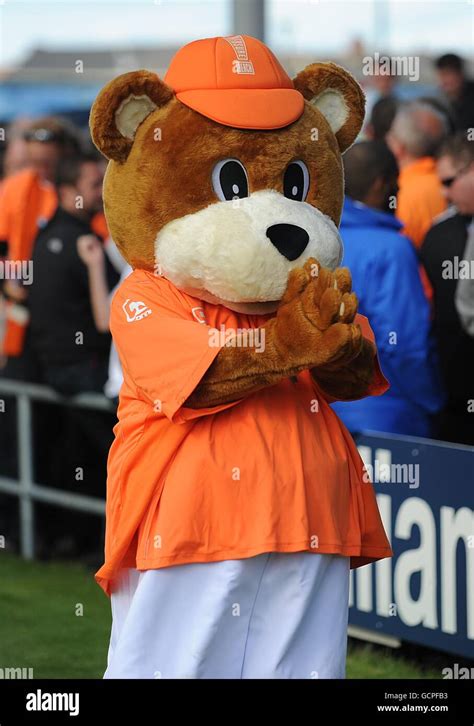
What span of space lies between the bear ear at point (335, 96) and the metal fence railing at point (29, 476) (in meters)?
3.08

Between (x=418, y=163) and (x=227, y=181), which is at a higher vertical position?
(x=227, y=181)

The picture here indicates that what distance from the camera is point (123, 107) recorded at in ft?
11.3

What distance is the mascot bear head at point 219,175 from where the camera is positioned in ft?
10.9

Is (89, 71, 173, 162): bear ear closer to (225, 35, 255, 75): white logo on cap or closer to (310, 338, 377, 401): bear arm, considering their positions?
(225, 35, 255, 75): white logo on cap

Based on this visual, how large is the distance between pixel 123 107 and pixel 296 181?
50 cm

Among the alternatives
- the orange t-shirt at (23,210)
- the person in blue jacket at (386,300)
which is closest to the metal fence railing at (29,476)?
the orange t-shirt at (23,210)

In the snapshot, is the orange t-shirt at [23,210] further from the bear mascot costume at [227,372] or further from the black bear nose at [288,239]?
the black bear nose at [288,239]

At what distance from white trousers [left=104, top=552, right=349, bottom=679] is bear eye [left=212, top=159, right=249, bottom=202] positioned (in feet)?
3.14

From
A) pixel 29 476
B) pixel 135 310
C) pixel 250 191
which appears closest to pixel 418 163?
pixel 29 476

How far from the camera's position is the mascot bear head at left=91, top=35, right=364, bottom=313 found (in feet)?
10.9

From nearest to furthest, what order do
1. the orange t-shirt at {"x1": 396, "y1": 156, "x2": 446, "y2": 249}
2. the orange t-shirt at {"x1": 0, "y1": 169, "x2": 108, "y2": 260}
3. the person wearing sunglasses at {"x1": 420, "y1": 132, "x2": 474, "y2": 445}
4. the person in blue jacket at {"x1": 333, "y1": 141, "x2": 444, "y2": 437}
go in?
1. the person in blue jacket at {"x1": 333, "y1": 141, "x2": 444, "y2": 437}
2. the person wearing sunglasses at {"x1": 420, "y1": 132, "x2": 474, "y2": 445}
3. the orange t-shirt at {"x1": 396, "y1": 156, "x2": 446, "y2": 249}
4. the orange t-shirt at {"x1": 0, "y1": 169, "x2": 108, "y2": 260}

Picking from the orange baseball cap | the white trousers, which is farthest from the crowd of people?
the white trousers

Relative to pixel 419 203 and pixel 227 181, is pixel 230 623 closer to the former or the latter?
pixel 227 181
